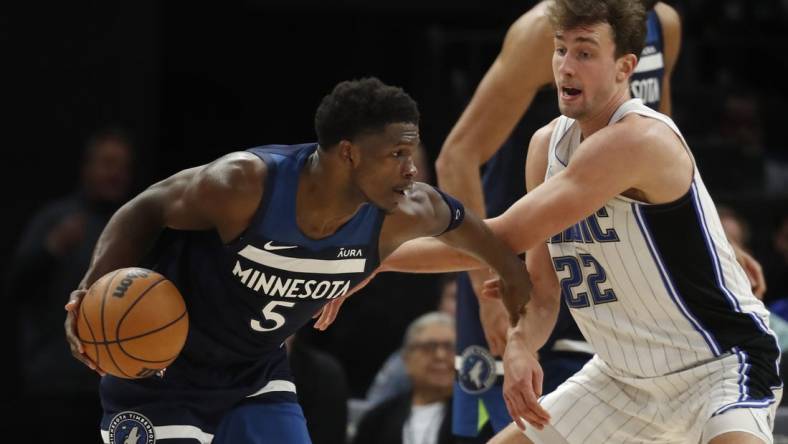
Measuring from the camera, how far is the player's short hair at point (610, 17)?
4270 mm

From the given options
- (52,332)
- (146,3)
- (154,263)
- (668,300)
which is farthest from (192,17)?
(668,300)

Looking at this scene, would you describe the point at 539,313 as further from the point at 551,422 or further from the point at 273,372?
the point at 273,372

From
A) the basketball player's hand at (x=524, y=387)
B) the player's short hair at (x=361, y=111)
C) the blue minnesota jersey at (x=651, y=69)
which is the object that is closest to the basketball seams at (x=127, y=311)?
the player's short hair at (x=361, y=111)


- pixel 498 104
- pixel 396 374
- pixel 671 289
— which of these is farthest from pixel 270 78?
pixel 671 289

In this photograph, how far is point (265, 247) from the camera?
4266 mm

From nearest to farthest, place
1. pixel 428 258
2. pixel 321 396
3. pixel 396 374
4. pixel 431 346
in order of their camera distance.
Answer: pixel 428 258, pixel 321 396, pixel 431 346, pixel 396 374

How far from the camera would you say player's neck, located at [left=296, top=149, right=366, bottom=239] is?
4293 mm

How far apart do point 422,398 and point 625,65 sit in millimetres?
3600

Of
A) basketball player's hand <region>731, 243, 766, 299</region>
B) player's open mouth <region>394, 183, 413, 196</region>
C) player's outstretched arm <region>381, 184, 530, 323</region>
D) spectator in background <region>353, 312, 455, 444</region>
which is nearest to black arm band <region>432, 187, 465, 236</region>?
player's outstretched arm <region>381, 184, 530, 323</region>

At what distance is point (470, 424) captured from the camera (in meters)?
5.85

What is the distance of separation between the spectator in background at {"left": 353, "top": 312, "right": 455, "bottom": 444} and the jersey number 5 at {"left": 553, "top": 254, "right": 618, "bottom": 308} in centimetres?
286

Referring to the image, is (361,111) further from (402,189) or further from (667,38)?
(667,38)

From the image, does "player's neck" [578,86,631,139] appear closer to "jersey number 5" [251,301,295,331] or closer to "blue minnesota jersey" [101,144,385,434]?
"blue minnesota jersey" [101,144,385,434]

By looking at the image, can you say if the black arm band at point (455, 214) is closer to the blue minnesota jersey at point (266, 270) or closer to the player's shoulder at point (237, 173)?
the blue minnesota jersey at point (266, 270)
